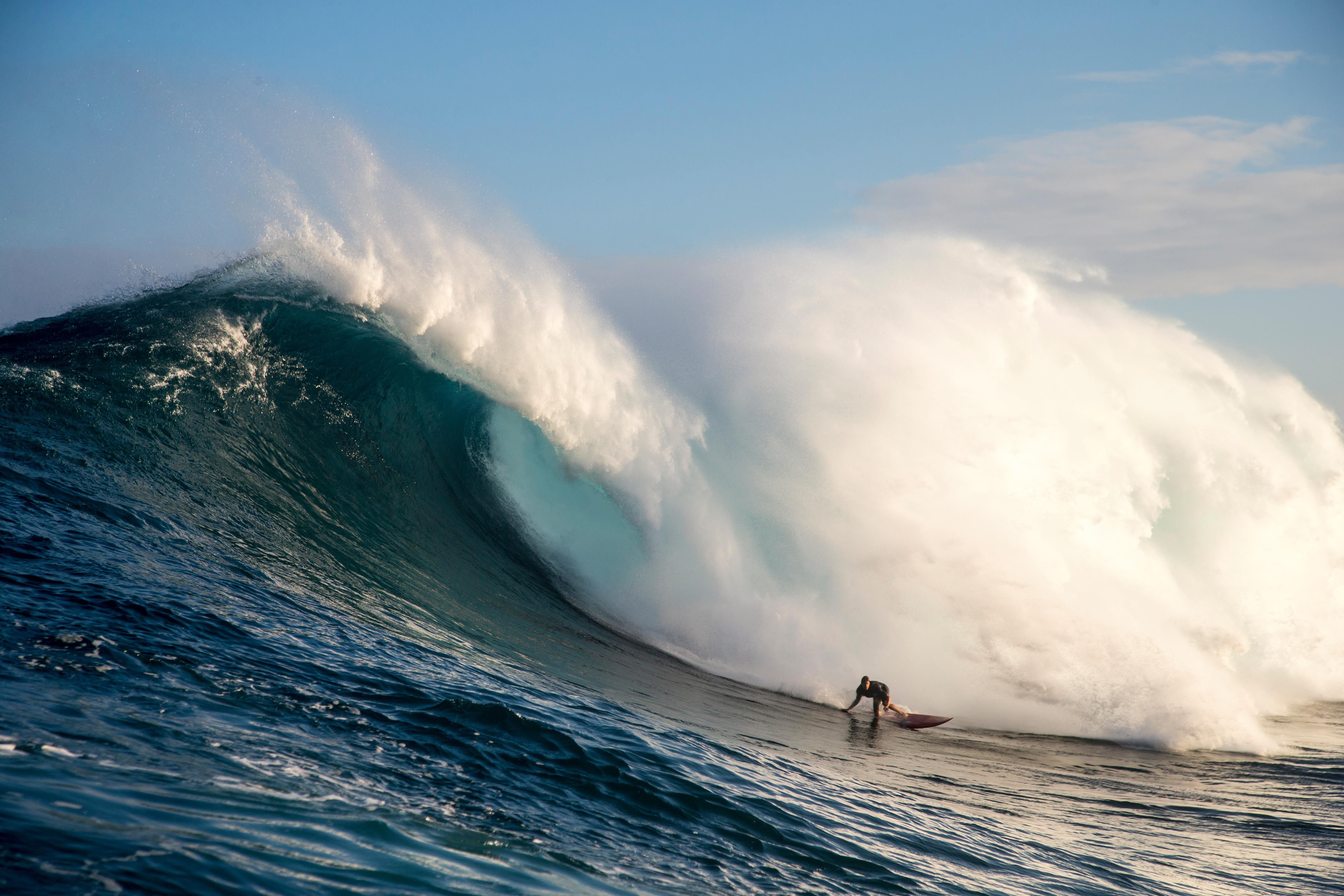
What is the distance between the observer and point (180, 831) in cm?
298

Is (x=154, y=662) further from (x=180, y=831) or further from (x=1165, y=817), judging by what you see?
(x=1165, y=817)

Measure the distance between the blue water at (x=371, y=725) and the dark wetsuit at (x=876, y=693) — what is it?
0.46m

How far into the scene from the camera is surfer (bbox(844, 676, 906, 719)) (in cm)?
920

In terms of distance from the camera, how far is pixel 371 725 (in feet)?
15.1

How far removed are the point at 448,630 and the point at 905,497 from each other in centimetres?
716

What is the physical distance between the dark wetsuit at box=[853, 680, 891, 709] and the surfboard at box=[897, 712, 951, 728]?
0.24 metres

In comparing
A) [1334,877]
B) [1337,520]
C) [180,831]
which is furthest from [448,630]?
[1337,520]

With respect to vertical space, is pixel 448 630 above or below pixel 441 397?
below

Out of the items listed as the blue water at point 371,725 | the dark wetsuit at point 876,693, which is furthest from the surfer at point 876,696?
the blue water at point 371,725

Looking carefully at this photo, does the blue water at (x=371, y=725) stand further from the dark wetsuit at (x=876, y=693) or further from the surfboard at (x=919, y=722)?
the dark wetsuit at (x=876, y=693)

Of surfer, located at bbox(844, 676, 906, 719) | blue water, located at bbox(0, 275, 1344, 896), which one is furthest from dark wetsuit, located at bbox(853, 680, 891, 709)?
blue water, located at bbox(0, 275, 1344, 896)

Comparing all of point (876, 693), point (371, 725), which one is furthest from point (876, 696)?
point (371, 725)

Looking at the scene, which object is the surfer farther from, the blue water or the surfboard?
the blue water

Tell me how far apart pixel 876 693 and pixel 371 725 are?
6207mm
